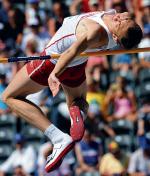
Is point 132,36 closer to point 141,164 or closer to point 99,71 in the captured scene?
point 141,164

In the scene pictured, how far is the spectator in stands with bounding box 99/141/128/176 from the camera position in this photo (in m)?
13.4

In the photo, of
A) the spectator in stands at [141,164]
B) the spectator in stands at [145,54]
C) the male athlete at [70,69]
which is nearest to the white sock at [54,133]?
the male athlete at [70,69]

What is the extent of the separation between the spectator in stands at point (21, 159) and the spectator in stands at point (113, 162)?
1.18 metres

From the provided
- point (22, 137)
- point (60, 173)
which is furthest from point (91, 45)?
point (22, 137)

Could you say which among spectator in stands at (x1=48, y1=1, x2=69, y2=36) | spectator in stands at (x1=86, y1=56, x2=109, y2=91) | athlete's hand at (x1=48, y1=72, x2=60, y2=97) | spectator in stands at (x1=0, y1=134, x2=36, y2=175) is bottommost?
spectator in stands at (x1=0, y1=134, x2=36, y2=175)

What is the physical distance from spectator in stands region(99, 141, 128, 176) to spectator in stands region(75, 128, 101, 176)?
6.6 inches

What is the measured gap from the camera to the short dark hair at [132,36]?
9.30m

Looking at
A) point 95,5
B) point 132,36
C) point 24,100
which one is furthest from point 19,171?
point 132,36

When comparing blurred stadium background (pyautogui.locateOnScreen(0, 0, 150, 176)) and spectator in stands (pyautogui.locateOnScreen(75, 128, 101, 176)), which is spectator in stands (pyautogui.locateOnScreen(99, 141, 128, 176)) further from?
spectator in stands (pyautogui.locateOnScreen(75, 128, 101, 176))

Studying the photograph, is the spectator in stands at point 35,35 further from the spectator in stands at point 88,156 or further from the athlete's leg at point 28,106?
the athlete's leg at point 28,106

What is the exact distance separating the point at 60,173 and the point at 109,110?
1.69 meters

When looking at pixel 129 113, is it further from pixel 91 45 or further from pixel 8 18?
pixel 91 45

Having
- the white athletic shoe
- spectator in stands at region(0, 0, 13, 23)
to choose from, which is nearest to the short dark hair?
the white athletic shoe

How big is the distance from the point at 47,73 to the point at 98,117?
452cm
